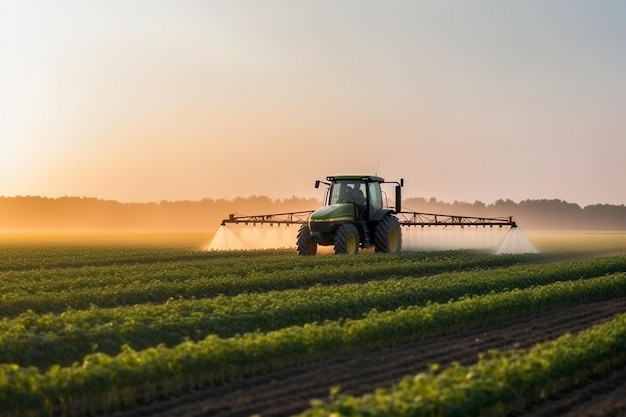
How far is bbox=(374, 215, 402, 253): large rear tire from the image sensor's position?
34.9m

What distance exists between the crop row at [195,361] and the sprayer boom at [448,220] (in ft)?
70.9

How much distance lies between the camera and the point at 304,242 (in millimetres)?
34781

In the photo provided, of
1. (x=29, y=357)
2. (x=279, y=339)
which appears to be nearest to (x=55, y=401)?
(x=29, y=357)

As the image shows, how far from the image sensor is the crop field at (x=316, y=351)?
10078 millimetres

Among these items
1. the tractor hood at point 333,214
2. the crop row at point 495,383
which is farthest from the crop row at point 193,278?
the crop row at point 495,383

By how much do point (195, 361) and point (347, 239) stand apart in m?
21.8

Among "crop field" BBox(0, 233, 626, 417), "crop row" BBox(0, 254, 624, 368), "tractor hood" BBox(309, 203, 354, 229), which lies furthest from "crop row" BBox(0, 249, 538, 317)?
"crop row" BBox(0, 254, 624, 368)

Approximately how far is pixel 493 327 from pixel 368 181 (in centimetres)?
1783

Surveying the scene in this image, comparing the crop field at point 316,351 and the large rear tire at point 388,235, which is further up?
the large rear tire at point 388,235

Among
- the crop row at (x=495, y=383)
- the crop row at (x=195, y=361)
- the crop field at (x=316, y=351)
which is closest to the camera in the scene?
the crop row at (x=495, y=383)

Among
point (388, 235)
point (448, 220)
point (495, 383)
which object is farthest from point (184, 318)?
point (448, 220)

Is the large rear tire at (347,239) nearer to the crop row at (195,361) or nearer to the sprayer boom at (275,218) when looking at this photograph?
the sprayer boom at (275,218)

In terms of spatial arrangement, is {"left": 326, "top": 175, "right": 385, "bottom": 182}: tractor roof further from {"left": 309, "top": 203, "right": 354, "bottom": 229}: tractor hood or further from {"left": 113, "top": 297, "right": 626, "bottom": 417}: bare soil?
{"left": 113, "top": 297, "right": 626, "bottom": 417}: bare soil

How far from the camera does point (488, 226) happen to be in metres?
40.7
